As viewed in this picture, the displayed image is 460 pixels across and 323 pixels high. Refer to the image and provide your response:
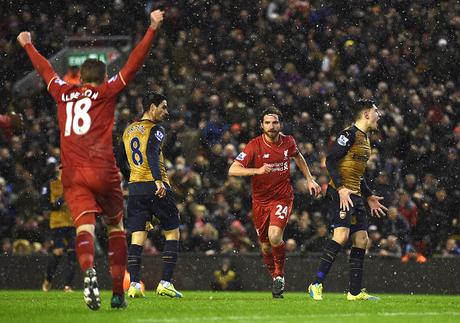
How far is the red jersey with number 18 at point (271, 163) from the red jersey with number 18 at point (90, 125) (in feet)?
13.1

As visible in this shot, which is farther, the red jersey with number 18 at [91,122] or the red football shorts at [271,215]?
the red football shorts at [271,215]

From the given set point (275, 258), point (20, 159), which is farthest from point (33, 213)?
point (275, 258)

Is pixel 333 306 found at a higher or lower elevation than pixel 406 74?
lower

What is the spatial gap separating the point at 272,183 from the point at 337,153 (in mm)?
1330

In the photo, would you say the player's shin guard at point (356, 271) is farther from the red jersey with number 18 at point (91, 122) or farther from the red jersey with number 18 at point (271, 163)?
the red jersey with number 18 at point (91, 122)

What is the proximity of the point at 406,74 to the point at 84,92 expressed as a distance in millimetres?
14770

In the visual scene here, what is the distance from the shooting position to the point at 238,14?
2591cm

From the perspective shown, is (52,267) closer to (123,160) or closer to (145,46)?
(123,160)

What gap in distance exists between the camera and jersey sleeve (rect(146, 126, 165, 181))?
42.6 feet

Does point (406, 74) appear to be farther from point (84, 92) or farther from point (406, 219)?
point (84, 92)

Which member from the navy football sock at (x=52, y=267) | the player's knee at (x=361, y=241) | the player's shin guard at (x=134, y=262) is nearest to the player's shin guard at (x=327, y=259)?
the player's knee at (x=361, y=241)

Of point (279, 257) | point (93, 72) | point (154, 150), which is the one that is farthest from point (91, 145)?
point (279, 257)

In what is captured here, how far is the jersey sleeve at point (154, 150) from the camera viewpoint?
13.0m

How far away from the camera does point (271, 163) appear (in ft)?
45.6
